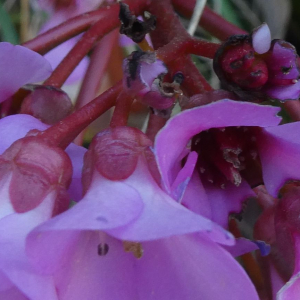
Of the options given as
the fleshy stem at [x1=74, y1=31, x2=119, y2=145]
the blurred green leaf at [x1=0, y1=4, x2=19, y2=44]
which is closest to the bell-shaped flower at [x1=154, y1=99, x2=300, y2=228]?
the fleshy stem at [x1=74, y1=31, x2=119, y2=145]

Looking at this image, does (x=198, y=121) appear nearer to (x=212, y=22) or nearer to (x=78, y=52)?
(x=78, y=52)

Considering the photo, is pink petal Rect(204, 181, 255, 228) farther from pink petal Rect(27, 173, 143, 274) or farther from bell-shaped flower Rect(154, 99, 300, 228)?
pink petal Rect(27, 173, 143, 274)

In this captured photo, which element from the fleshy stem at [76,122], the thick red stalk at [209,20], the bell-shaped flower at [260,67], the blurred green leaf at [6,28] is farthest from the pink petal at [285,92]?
the blurred green leaf at [6,28]

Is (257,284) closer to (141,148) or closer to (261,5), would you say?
(141,148)

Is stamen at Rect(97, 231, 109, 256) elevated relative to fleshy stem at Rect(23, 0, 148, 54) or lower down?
lower down

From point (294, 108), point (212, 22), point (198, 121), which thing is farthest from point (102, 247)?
point (212, 22)

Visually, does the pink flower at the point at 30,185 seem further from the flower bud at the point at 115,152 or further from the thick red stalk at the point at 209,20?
the thick red stalk at the point at 209,20
